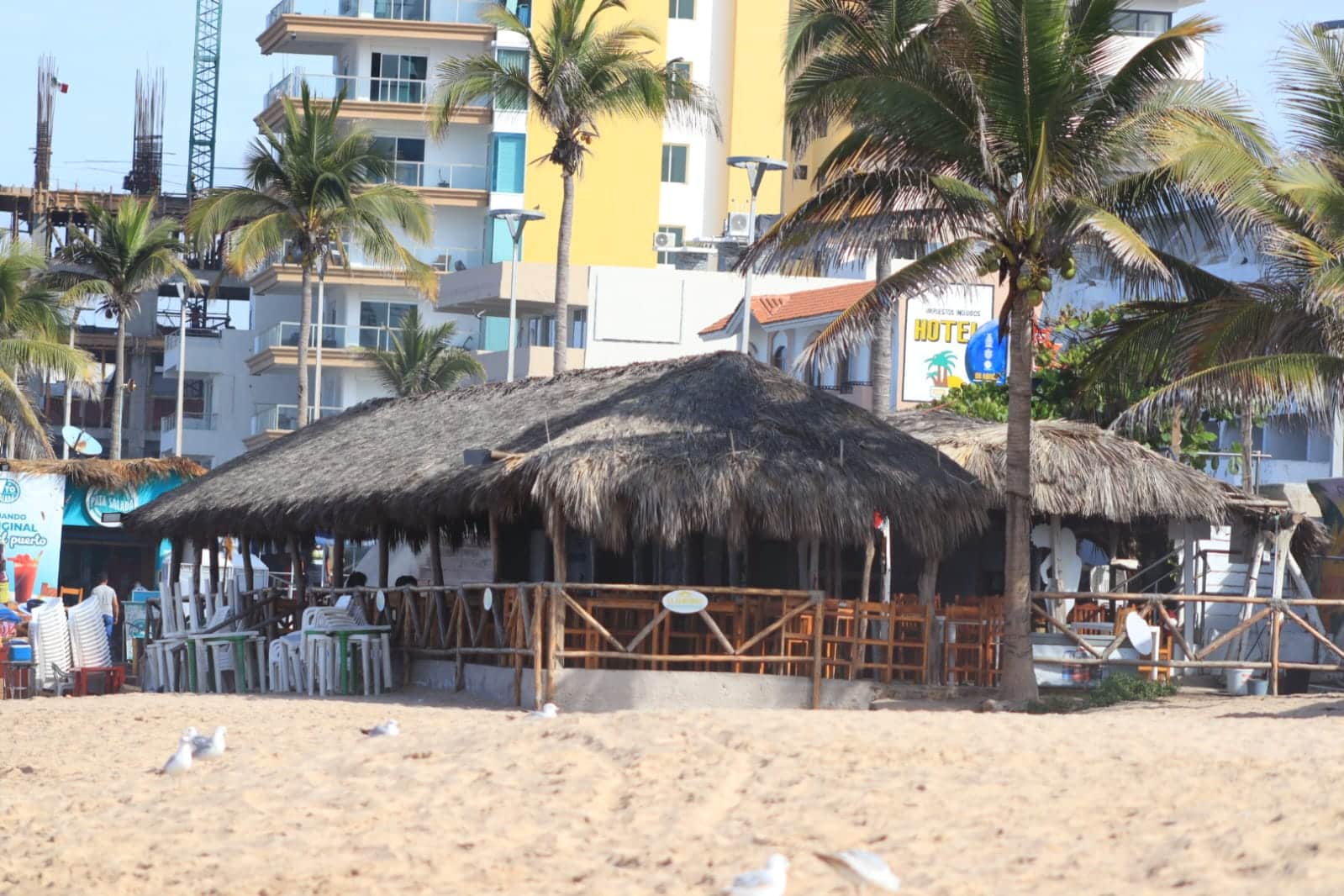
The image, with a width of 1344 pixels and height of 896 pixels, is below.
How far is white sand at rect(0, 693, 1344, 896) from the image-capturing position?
411 inches

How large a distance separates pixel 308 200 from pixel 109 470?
621 centimetres

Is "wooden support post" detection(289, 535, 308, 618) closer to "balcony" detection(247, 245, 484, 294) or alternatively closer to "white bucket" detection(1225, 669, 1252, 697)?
"white bucket" detection(1225, 669, 1252, 697)

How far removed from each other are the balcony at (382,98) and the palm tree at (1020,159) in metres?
35.6

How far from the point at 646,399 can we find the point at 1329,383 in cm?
713

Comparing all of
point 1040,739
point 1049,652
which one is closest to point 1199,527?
point 1049,652

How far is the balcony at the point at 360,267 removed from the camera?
5384 centimetres

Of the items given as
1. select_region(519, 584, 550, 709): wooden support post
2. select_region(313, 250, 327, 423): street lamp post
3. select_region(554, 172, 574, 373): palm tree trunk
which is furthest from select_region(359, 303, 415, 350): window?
select_region(519, 584, 550, 709): wooden support post

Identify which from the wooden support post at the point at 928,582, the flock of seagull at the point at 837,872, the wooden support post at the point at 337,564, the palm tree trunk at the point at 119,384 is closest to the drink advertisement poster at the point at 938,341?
the wooden support post at the point at 337,564

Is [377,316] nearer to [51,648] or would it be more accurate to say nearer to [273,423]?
[273,423]

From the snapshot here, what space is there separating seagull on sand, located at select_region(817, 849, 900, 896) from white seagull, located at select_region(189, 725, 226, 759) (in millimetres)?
6132

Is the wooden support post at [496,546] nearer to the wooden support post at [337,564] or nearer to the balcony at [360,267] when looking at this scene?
the wooden support post at [337,564]

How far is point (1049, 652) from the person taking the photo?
846 inches

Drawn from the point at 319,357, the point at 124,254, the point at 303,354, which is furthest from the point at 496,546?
the point at 319,357

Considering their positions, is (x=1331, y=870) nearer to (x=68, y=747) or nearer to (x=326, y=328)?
(x=68, y=747)
